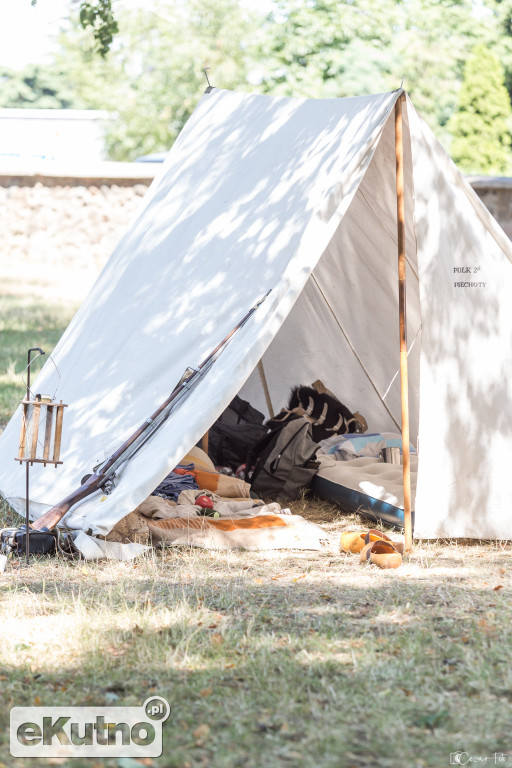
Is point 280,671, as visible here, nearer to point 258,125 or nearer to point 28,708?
point 28,708

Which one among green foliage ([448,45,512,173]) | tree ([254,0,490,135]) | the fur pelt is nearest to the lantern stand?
the fur pelt

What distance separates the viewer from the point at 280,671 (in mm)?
2498

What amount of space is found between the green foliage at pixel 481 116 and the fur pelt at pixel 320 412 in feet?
42.1

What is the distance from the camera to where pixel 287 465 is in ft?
15.2

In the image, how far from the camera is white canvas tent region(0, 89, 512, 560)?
12.0 ft

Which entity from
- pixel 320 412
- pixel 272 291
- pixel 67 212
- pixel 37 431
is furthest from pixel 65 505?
pixel 67 212

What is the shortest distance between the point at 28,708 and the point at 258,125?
10.5 ft

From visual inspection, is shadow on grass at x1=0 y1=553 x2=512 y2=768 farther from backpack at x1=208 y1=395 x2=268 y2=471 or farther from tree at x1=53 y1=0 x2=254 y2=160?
tree at x1=53 y1=0 x2=254 y2=160

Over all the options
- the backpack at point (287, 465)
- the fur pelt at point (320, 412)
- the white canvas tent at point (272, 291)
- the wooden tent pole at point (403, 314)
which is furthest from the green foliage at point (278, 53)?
the wooden tent pole at point (403, 314)

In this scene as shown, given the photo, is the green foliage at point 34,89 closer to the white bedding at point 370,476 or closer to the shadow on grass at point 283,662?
the white bedding at point 370,476

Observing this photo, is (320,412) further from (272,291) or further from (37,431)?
(37,431)

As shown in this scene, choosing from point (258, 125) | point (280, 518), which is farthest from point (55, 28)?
point (280, 518)

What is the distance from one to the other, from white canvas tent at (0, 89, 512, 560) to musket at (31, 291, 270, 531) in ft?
0.15

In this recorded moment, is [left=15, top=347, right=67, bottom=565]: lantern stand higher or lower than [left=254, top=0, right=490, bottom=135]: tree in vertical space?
lower
